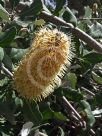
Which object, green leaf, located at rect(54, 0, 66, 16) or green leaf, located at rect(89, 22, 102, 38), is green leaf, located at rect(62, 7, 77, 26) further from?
green leaf, located at rect(89, 22, 102, 38)

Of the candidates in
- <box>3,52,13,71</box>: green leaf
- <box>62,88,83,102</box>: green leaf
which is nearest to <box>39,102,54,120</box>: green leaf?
<box>62,88,83,102</box>: green leaf

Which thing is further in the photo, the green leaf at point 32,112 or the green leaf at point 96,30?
the green leaf at point 96,30

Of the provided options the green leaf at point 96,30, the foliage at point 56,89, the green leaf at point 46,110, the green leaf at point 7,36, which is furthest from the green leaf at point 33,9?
the green leaf at point 96,30

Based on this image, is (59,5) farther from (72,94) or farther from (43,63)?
(43,63)

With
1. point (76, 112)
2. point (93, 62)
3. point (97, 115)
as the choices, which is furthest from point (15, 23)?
point (97, 115)

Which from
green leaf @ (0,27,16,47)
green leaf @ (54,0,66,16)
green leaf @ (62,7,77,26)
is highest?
green leaf @ (0,27,16,47)

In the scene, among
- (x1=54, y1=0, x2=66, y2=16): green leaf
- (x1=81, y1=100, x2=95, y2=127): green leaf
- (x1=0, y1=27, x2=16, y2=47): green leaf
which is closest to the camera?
(x1=0, y1=27, x2=16, y2=47): green leaf

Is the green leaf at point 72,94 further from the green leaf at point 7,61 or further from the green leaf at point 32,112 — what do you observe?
the green leaf at point 7,61

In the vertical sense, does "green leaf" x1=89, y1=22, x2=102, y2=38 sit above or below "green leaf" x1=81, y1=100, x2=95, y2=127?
above

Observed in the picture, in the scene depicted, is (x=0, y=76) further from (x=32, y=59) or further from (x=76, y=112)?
(x=76, y=112)
